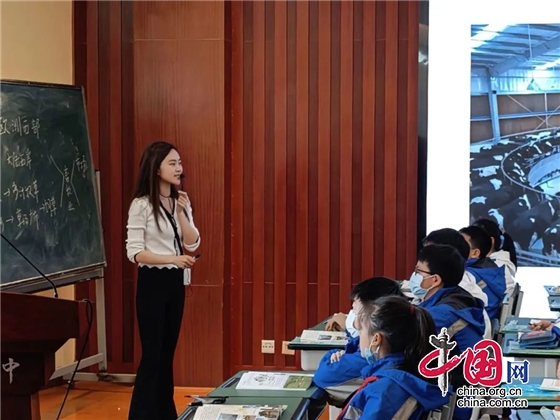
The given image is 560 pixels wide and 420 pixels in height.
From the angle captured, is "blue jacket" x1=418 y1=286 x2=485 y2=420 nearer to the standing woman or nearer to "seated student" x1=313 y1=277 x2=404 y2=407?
"seated student" x1=313 y1=277 x2=404 y2=407

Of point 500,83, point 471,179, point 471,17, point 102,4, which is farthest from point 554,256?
point 102,4

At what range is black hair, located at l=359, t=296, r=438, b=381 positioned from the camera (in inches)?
100.0

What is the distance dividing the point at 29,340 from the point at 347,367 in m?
1.13

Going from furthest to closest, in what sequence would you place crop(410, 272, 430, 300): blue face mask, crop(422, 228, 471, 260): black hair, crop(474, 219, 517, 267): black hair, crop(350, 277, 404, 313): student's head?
crop(474, 219, 517, 267): black hair < crop(422, 228, 471, 260): black hair < crop(410, 272, 430, 300): blue face mask < crop(350, 277, 404, 313): student's head

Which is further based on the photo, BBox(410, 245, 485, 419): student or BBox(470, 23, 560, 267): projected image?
BBox(470, 23, 560, 267): projected image

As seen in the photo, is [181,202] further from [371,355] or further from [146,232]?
[371,355]

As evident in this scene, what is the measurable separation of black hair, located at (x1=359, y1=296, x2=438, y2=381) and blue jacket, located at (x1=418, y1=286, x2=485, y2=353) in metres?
0.56

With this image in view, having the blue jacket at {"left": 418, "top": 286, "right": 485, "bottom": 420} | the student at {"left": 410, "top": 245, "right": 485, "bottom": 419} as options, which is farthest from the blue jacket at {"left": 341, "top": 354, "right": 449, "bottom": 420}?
the blue jacket at {"left": 418, "top": 286, "right": 485, "bottom": 420}

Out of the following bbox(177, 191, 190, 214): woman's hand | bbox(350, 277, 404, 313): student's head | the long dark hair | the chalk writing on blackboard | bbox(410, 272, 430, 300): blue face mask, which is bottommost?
bbox(410, 272, 430, 300): blue face mask

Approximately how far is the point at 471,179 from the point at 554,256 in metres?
0.82

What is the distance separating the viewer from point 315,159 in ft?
20.7

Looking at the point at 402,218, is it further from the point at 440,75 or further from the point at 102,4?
the point at 102,4

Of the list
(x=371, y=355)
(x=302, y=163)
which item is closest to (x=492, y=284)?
(x=302, y=163)

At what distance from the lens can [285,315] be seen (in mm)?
6387
